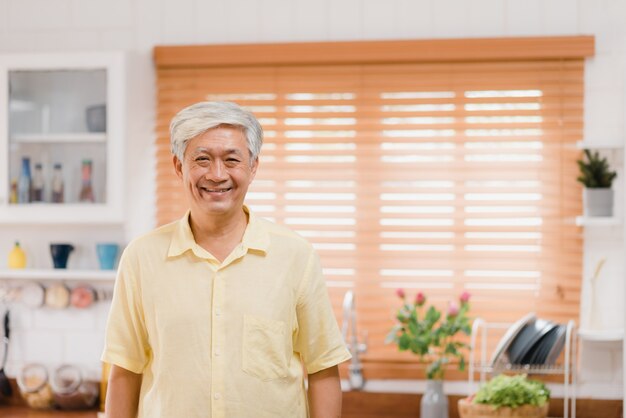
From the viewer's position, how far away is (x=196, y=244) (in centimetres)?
192

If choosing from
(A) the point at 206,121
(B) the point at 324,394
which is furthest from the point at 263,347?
(A) the point at 206,121

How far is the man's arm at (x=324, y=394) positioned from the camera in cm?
199

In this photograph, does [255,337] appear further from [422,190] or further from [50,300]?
[50,300]

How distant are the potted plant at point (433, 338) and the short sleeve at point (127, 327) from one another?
1566mm

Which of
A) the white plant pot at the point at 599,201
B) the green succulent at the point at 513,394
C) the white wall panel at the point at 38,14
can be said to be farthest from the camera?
the white wall panel at the point at 38,14

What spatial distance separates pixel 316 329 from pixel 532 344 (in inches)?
58.1

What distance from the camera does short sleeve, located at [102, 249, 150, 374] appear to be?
192 centimetres

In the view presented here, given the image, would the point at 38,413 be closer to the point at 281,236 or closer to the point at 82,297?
the point at 82,297

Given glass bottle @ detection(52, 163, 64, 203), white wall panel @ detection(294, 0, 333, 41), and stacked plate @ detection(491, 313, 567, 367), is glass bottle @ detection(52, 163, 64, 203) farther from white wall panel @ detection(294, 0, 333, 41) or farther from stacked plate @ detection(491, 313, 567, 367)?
stacked plate @ detection(491, 313, 567, 367)

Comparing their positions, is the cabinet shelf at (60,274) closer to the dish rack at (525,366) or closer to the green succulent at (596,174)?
the dish rack at (525,366)

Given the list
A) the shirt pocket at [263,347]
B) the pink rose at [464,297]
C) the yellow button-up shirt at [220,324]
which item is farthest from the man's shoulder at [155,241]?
the pink rose at [464,297]

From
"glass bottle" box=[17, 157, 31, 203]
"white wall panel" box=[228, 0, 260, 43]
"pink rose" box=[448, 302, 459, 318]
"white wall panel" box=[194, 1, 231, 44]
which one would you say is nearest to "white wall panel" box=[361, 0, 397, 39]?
"white wall panel" box=[228, 0, 260, 43]

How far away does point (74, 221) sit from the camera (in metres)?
3.57

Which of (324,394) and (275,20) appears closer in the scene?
(324,394)
